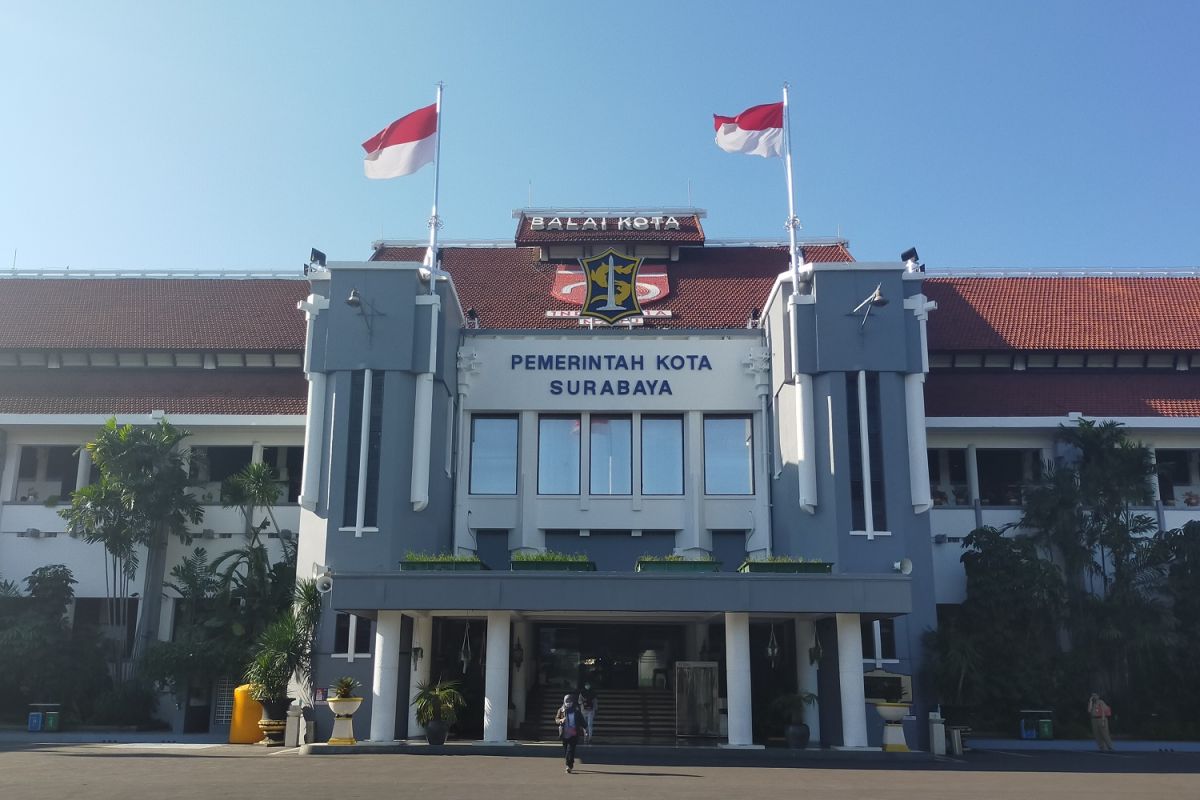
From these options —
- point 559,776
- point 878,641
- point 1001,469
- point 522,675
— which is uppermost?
point 1001,469

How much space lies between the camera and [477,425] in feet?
104

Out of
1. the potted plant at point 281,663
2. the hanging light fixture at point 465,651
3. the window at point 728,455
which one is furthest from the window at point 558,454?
the potted plant at point 281,663

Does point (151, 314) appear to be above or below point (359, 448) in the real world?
above

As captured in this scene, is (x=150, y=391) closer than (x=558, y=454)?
No

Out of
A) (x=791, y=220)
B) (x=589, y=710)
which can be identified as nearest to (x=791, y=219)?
(x=791, y=220)

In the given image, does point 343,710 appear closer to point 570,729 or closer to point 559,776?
point 570,729

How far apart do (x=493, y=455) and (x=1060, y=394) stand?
1834 cm

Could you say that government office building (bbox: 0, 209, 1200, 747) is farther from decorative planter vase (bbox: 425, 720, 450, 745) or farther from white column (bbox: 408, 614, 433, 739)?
decorative planter vase (bbox: 425, 720, 450, 745)

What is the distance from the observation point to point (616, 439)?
31469 mm

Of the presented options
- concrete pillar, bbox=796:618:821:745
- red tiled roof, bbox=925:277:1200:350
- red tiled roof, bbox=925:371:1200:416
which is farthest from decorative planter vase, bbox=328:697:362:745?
red tiled roof, bbox=925:277:1200:350

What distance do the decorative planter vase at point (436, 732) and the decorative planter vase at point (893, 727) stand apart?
10.0 metres

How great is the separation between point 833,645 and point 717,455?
7.54 metres

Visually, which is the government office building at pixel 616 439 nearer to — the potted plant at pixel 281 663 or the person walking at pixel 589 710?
the potted plant at pixel 281 663

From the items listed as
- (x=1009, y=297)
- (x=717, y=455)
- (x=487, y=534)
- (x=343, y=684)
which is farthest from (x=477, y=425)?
(x=1009, y=297)
